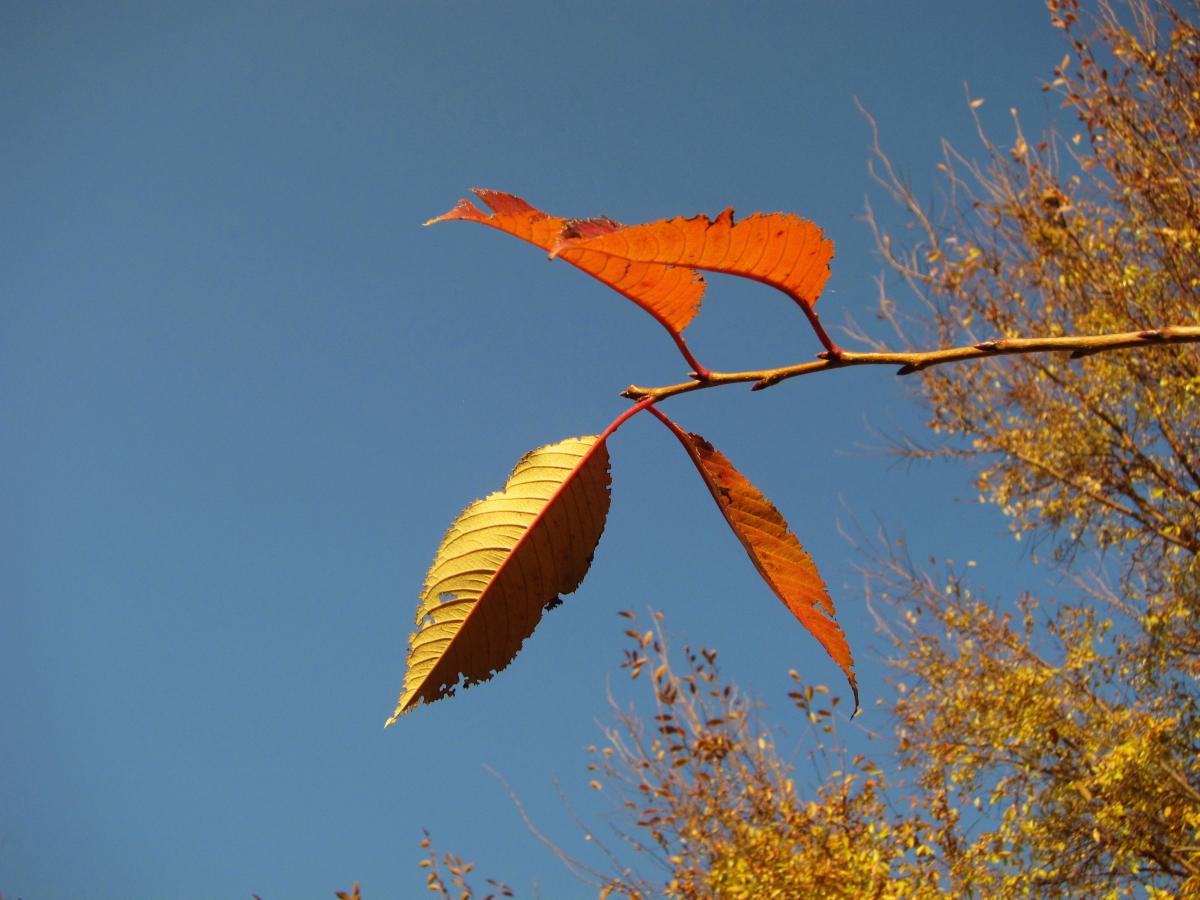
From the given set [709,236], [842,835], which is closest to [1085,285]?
[842,835]

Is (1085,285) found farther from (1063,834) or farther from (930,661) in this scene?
(1063,834)

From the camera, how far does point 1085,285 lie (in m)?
5.97

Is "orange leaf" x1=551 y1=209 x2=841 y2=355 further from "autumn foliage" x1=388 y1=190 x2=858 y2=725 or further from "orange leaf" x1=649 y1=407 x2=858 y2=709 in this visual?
"orange leaf" x1=649 y1=407 x2=858 y2=709

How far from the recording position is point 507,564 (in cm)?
59

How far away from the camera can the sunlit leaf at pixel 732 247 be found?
530mm

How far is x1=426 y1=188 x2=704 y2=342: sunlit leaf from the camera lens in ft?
1.74

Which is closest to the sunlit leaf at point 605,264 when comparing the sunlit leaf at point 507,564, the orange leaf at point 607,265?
the orange leaf at point 607,265

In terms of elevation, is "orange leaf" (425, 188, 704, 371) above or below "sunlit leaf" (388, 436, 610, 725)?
above

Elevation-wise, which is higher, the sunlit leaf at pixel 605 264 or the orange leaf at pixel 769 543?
the sunlit leaf at pixel 605 264

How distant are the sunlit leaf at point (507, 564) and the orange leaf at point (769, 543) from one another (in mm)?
73

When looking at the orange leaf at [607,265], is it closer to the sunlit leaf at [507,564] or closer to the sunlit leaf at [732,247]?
the sunlit leaf at [732,247]

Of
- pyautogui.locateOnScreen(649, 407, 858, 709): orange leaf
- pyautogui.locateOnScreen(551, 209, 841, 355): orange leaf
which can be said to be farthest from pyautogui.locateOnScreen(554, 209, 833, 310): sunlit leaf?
pyautogui.locateOnScreen(649, 407, 858, 709): orange leaf

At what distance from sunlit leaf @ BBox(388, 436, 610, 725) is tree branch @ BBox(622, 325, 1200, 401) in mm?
74

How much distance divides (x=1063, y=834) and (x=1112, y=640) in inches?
51.8
